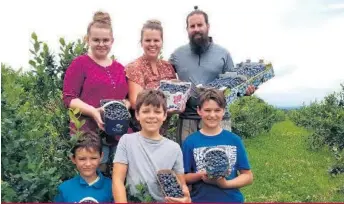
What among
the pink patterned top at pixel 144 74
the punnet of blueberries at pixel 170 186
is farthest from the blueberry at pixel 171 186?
the pink patterned top at pixel 144 74

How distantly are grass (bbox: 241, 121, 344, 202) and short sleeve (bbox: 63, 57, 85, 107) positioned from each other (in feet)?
18.5

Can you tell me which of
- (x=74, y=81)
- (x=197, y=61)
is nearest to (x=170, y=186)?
(x=74, y=81)

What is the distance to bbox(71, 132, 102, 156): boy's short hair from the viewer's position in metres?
4.68

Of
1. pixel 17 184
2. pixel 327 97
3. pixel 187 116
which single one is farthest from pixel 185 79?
pixel 327 97

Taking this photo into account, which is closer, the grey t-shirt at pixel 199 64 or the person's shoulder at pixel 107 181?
the person's shoulder at pixel 107 181

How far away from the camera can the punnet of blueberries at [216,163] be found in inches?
177

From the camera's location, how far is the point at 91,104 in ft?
16.2

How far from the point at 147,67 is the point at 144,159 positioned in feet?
3.42

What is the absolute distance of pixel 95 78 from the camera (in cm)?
489

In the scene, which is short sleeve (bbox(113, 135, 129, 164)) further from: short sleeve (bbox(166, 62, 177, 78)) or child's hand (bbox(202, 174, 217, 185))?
short sleeve (bbox(166, 62, 177, 78))

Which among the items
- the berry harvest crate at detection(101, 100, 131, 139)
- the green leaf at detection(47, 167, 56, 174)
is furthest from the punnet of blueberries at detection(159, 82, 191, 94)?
the green leaf at detection(47, 167, 56, 174)

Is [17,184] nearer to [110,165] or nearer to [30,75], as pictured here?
[110,165]

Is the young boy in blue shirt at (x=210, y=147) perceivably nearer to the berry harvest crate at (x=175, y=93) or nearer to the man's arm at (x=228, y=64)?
the berry harvest crate at (x=175, y=93)

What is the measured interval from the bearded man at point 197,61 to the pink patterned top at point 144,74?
455 millimetres
